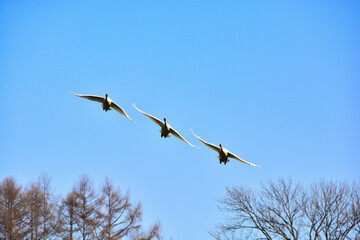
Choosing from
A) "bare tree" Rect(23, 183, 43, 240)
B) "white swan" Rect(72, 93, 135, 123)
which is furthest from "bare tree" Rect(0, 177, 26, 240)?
"white swan" Rect(72, 93, 135, 123)

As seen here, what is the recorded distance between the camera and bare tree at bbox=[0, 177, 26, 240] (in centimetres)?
2839

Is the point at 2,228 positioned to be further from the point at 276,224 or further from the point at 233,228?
the point at 276,224

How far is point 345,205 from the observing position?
64.4ft

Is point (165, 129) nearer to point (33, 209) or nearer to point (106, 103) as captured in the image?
point (106, 103)

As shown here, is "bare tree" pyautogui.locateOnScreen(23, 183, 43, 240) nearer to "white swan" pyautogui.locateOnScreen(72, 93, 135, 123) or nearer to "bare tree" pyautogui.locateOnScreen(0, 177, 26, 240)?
"bare tree" pyautogui.locateOnScreen(0, 177, 26, 240)

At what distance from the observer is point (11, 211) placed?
29484 mm

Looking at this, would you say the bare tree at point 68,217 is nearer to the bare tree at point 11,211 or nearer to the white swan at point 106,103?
the bare tree at point 11,211

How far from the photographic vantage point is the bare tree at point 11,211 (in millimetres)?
28391

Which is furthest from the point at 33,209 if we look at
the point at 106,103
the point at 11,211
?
the point at 106,103

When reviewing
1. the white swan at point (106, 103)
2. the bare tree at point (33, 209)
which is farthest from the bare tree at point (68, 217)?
the white swan at point (106, 103)

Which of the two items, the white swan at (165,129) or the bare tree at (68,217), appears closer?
the white swan at (165,129)


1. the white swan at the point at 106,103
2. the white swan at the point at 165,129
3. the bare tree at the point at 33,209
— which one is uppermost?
the bare tree at the point at 33,209

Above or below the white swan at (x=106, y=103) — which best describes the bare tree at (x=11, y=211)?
above

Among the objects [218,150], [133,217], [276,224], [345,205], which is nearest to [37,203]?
[133,217]
